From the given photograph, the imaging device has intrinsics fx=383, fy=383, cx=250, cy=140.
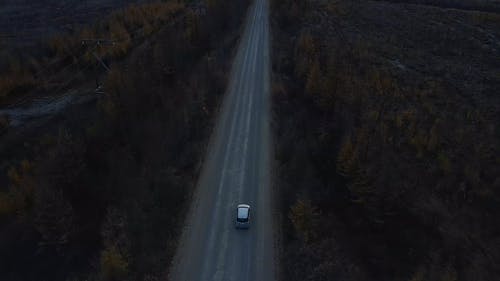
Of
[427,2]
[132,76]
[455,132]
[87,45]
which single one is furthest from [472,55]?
[87,45]

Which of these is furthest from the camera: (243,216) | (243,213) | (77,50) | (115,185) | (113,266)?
(77,50)

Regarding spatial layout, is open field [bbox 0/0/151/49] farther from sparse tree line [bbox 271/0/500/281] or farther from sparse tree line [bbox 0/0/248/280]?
sparse tree line [bbox 271/0/500/281]

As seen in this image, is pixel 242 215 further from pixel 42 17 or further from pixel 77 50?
pixel 42 17

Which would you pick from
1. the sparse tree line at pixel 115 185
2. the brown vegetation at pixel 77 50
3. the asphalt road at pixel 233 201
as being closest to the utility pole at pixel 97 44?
the brown vegetation at pixel 77 50

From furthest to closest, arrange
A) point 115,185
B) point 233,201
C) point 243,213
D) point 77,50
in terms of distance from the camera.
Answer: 1. point 77,50
2. point 115,185
3. point 233,201
4. point 243,213

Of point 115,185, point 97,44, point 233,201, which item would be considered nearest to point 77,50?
point 97,44

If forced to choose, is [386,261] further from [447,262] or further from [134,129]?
[134,129]

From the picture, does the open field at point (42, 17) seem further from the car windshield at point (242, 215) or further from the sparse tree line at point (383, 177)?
the car windshield at point (242, 215)
